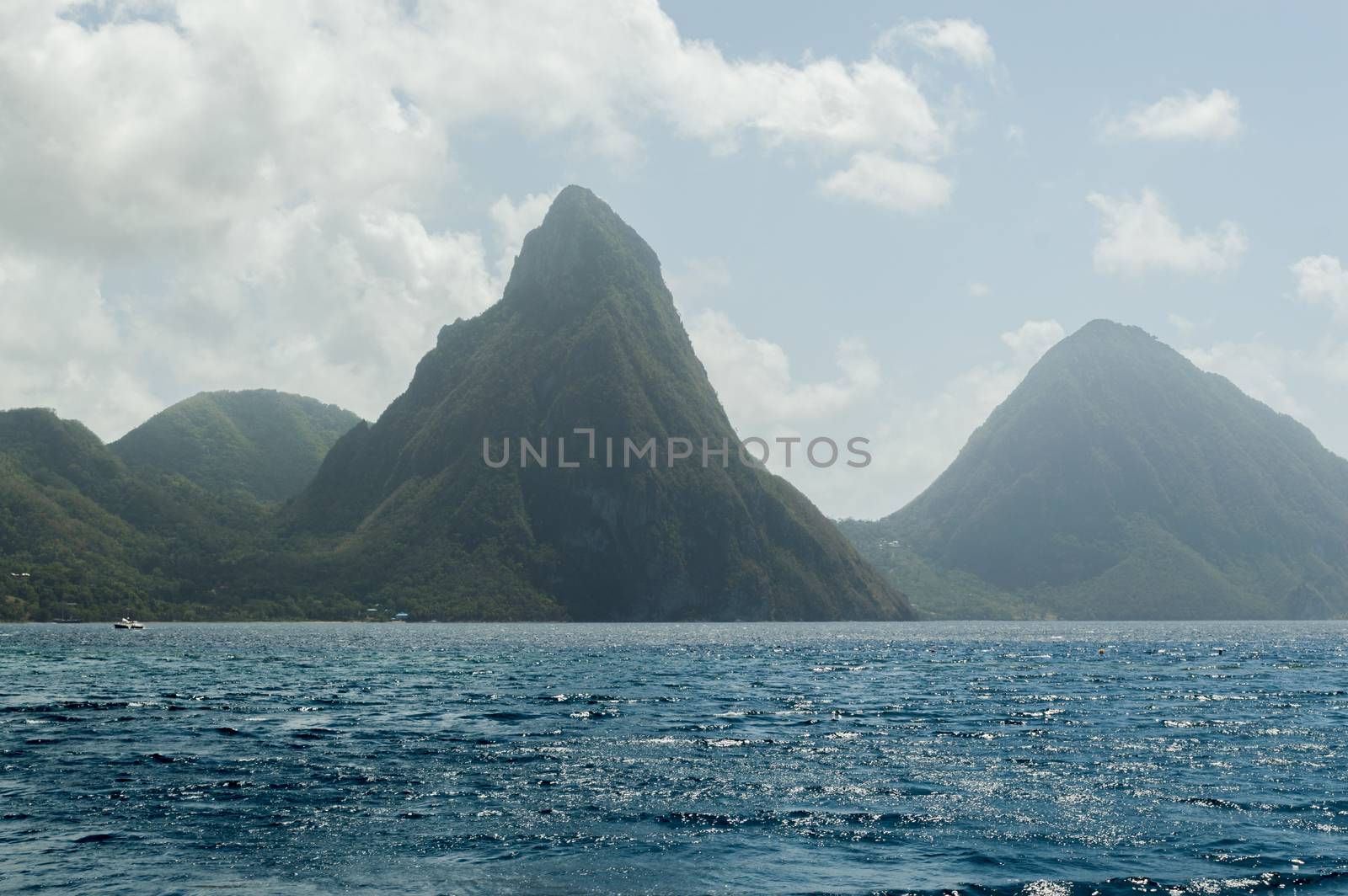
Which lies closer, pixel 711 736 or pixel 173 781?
pixel 173 781

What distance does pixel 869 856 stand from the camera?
33844 millimetres

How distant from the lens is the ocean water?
105ft

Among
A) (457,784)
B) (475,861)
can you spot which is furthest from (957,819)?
(457,784)

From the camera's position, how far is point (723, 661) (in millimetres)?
137000

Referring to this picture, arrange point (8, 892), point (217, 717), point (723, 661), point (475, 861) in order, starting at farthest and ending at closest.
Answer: point (723, 661), point (217, 717), point (475, 861), point (8, 892)

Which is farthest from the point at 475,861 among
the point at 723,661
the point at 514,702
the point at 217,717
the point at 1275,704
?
the point at 723,661

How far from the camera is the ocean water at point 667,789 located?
32.2 meters

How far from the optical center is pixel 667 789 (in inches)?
1773

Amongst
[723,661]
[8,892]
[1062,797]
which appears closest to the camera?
[8,892]

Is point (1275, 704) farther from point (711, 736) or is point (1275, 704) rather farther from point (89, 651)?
point (89, 651)

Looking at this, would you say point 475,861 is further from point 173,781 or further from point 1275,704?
point 1275,704

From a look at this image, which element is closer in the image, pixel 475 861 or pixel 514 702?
pixel 475 861

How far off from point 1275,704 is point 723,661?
224ft

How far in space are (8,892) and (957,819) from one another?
2982cm
